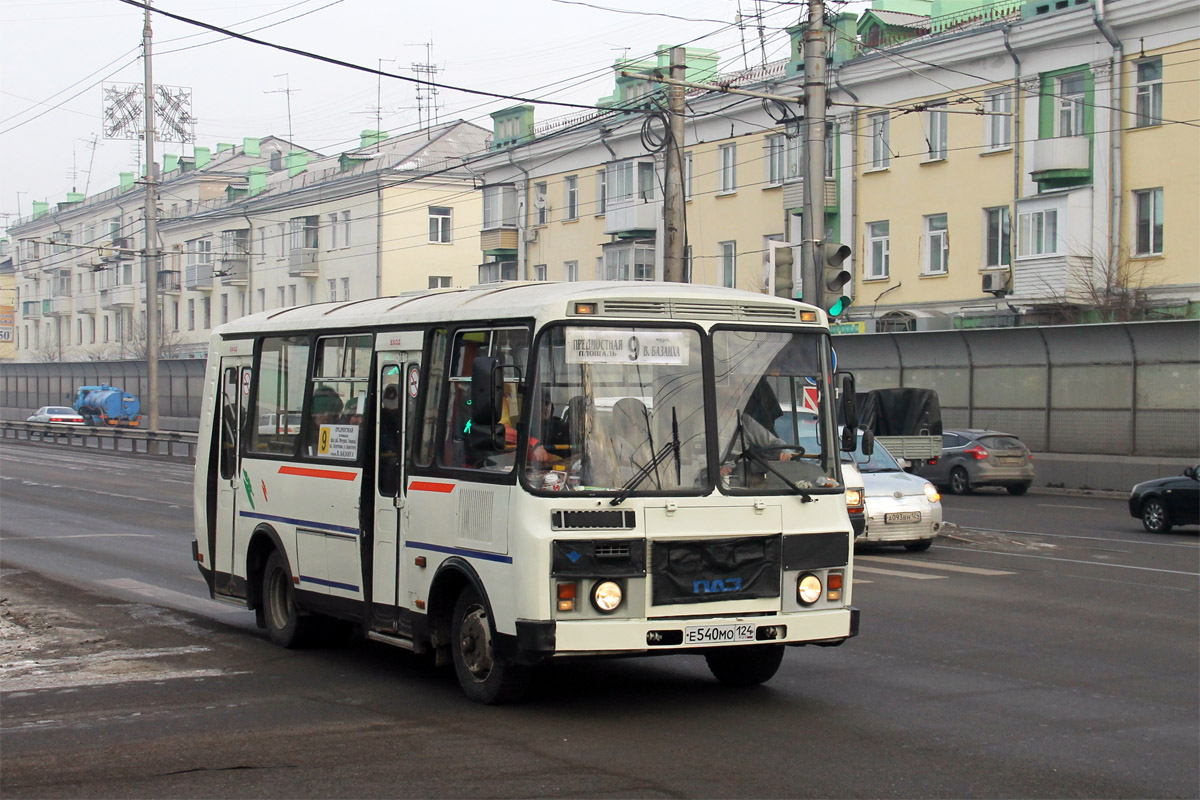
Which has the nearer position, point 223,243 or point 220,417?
point 220,417

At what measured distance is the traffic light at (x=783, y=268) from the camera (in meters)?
19.2

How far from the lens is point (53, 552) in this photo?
1784cm

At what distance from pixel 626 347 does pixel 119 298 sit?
280ft

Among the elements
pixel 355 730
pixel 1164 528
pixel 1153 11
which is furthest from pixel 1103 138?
pixel 355 730

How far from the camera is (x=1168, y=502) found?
70.9 ft

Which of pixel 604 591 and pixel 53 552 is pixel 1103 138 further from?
pixel 604 591

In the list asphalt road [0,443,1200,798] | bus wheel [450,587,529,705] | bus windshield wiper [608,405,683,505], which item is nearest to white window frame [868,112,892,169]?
asphalt road [0,443,1200,798]

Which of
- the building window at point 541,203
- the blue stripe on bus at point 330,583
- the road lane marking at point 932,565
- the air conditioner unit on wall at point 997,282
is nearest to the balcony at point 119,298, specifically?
the building window at point 541,203

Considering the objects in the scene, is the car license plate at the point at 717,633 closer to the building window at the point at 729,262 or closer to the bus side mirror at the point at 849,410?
the bus side mirror at the point at 849,410

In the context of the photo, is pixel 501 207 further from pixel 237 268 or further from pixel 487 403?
pixel 487 403

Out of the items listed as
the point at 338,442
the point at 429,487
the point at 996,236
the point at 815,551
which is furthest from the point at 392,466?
the point at 996,236

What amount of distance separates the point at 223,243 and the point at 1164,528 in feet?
208

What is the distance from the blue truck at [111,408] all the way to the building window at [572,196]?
22888 millimetres

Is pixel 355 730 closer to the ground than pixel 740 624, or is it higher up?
closer to the ground
